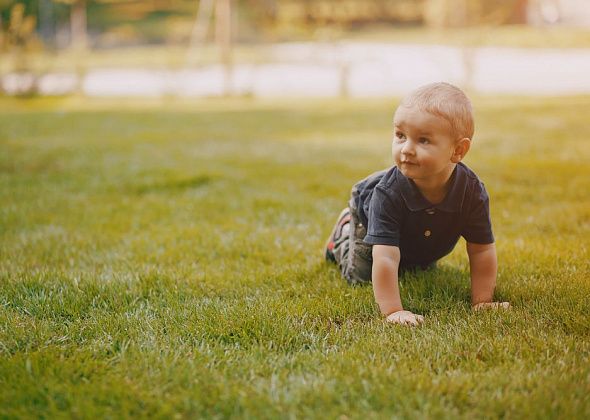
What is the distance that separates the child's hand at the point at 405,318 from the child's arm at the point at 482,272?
1.08 feet

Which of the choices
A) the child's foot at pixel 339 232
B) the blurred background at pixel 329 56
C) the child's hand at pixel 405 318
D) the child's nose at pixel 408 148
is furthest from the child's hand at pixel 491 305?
the blurred background at pixel 329 56

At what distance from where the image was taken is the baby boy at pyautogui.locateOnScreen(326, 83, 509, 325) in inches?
102

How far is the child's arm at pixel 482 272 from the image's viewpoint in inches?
113

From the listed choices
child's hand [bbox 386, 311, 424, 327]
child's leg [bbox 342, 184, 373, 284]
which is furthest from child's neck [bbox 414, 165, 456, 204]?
child's hand [bbox 386, 311, 424, 327]

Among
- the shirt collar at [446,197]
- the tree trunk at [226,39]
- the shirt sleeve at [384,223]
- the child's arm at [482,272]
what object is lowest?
the child's arm at [482,272]

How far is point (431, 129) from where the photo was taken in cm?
258

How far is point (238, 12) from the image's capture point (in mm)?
29672

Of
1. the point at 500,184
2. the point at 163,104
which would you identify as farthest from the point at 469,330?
the point at 163,104

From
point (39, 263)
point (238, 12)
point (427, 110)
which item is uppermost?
point (238, 12)

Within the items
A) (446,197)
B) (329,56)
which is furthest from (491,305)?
(329,56)

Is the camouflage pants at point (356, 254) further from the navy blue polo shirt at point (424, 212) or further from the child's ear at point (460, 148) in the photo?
the child's ear at point (460, 148)

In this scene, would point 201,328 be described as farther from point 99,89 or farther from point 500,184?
point 99,89

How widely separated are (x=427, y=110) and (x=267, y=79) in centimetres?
1481

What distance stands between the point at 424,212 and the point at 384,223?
175 millimetres
